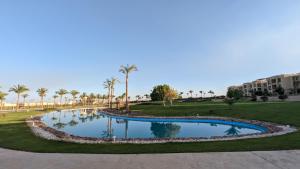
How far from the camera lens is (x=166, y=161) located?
285 inches

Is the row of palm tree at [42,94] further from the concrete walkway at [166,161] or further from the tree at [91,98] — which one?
the concrete walkway at [166,161]

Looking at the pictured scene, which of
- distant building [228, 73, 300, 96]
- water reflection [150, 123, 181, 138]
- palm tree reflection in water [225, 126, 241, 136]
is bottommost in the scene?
water reflection [150, 123, 181, 138]

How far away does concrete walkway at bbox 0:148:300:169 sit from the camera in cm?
662

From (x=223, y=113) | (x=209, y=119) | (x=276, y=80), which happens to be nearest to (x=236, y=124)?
(x=209, y=119)

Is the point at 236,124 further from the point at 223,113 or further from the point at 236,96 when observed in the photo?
the point at 236,96

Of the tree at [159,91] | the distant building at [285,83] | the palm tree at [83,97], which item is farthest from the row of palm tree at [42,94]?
the distant building at [285,83]

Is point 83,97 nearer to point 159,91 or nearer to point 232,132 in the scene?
point 159,91

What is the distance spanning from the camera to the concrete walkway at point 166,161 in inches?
261

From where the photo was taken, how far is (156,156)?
313 inches

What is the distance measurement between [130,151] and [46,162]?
3156mm

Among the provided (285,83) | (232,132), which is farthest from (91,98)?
(232,132)

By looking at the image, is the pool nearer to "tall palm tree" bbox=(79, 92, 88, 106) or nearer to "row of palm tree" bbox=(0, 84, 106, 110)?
"row of palm tree" bbox=(0, 84, 106, 110)

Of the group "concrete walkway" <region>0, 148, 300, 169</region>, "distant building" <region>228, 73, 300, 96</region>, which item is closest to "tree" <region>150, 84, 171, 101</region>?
"distant building" <region>228, 73, 300, 96</region>

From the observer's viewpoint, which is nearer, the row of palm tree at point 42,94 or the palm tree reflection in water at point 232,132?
the palm tree reflection in water at point 232,132
